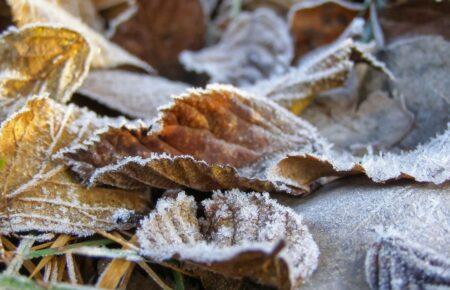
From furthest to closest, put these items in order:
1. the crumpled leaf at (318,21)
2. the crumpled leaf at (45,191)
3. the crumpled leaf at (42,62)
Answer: the crumpled leaf at (318,21), the crumpled leaf at (42,62), the crumpled leaf at (45,191)

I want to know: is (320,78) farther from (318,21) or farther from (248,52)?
(248,52)

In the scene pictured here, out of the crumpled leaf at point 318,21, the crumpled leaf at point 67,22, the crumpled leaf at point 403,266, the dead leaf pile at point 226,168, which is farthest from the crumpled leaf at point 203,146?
the crumpled leaf at point 318,21

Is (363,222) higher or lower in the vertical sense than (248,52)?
lower

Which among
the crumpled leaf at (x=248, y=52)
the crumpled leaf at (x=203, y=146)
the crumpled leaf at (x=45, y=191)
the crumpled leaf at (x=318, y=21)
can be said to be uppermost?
the crumpled leaf at (x=318, y=21)

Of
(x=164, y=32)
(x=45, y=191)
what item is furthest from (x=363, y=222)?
(x=164, y=32)

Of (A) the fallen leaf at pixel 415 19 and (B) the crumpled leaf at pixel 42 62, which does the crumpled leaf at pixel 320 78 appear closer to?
(A) the fallen leaf at pixel 415 19

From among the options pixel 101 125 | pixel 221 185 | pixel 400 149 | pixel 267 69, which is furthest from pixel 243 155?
pixel 267 69
